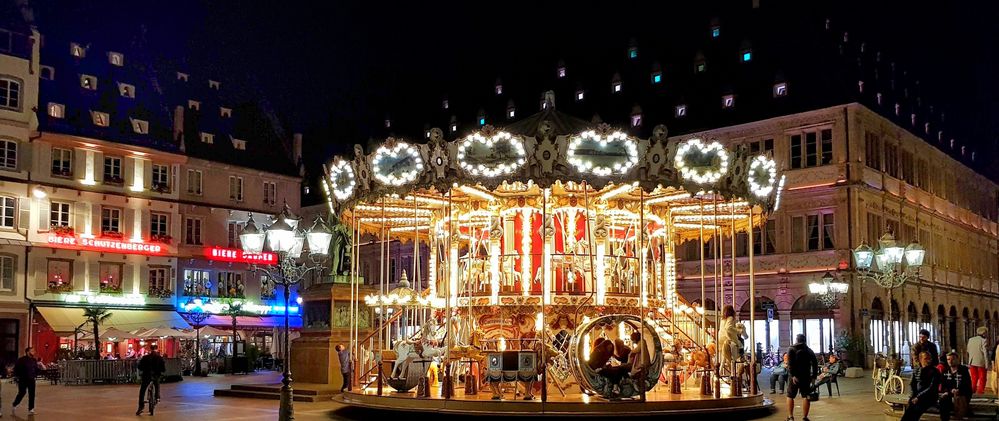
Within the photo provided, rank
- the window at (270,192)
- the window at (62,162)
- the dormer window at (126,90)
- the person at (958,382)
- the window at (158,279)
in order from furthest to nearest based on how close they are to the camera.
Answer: the window at (270,192)
the dormer window at (126,90)
the window at (158,279)
the window at (62,162)
the person at (958,382)

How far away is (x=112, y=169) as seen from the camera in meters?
52.3

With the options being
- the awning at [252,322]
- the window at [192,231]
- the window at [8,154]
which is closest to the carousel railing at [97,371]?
the window at [8,154]

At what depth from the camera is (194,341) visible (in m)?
53.3

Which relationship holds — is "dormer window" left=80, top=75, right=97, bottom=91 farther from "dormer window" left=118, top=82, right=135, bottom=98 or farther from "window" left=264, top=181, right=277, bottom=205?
"window" left=264, top=181, right=277, bottom=205

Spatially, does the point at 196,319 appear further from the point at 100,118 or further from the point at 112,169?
the point at 100,118

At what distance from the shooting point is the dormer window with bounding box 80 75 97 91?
52.8 m

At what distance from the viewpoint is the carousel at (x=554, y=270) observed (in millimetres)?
19312

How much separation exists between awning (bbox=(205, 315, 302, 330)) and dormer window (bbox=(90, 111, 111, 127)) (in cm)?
1105

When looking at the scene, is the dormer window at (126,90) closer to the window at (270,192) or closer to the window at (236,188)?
the window at (236,188)

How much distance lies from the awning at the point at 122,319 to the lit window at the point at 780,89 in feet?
101

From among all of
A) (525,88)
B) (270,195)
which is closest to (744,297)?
(525,88)

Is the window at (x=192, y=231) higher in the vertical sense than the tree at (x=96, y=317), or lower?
higher

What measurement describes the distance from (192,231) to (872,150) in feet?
112

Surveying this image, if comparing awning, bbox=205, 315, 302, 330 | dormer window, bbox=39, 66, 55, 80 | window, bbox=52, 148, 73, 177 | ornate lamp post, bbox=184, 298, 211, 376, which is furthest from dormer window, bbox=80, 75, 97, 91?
awning, bbox=205, 315, 302, 330
